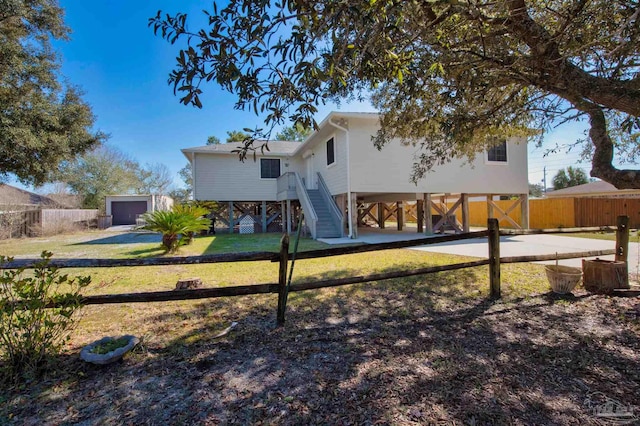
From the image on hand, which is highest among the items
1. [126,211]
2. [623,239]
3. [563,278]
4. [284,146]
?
[284,146]

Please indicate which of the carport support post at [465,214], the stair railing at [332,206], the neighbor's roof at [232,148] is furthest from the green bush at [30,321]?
the carport support post at [465,214]

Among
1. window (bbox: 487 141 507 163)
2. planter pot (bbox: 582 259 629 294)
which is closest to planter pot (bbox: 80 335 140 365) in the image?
planter pot (bbox: 582 259 629 294)

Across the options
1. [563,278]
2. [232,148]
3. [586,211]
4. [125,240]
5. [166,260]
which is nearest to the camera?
[166,260]

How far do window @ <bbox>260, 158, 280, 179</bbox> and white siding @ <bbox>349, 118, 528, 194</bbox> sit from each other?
7249mm

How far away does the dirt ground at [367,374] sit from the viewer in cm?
186

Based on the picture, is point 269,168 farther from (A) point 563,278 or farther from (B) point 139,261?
(A) point 563,278

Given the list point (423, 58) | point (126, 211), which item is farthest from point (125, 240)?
point (126, 211)

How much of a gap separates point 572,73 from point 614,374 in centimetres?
344

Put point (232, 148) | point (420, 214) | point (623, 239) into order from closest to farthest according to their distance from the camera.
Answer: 1. point (623, 239)
2. point (420, 214)
3. point (232, 148)

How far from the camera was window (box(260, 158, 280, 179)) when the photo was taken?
16891mm

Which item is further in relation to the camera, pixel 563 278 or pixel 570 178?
pixel 570 178

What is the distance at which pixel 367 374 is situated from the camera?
2.30 meters

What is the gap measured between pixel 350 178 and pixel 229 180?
326 inches

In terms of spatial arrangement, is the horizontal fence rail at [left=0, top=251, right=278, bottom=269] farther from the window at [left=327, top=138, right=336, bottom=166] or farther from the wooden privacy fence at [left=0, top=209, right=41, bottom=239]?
the wooden privacy fence at [left=0, top=209, right=41, bottom=239]
